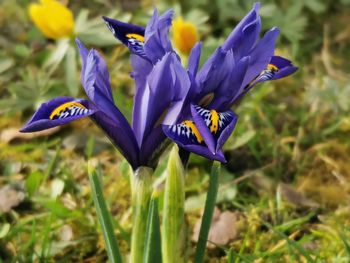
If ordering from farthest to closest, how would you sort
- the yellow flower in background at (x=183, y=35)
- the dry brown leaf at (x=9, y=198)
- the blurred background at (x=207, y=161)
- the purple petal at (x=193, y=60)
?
the yellow flower in background at (x=183, y=35)
the dry brown leaf at (x=9, y=198)
the blurred background at (x=207, y=161)
the purple petal at (x=193, y=60)

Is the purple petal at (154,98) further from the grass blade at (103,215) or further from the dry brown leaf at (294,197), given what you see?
the dry brown leaf at (294,197)

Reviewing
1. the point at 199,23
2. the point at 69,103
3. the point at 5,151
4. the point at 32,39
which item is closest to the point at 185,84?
the point at 69,103

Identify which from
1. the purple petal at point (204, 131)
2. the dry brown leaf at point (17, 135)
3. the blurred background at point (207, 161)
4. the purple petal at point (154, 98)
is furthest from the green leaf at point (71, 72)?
the purple petal at point (204, 131)

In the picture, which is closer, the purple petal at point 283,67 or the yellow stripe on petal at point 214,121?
the yellow stripe on petal at point 214,121

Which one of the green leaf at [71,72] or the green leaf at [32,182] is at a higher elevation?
the green leaf at [71,72]

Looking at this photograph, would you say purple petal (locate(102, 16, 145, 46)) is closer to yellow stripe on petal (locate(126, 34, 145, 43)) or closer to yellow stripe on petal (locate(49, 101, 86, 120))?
yellow stripe on petal (locate(126, 34, 145, 43))

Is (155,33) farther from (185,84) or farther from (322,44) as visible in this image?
(322,44)

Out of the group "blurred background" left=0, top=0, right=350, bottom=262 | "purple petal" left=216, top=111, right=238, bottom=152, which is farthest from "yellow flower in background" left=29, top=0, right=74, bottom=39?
"purple petal" left=216, top=111, right=238, bottom=152

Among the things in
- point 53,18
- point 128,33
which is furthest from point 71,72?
point 128,33

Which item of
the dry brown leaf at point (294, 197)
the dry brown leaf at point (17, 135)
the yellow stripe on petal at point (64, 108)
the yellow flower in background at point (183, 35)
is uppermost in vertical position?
the yellow stripe on petal at point (64, 108)
